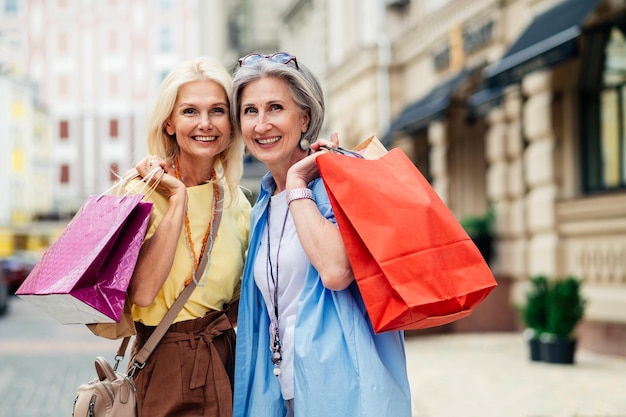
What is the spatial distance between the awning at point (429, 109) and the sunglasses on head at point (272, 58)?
9678 millimetres

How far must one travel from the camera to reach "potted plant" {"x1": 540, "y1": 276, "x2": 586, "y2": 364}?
8773mm

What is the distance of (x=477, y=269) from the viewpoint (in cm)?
235

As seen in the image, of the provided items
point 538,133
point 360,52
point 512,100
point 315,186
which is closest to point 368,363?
point 315,186

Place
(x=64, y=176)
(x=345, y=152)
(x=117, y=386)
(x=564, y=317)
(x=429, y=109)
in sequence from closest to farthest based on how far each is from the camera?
(x=345, y=152), (x=117, y=386), (x=564, y=317), (x=429, y=109), (x=64, y=176)

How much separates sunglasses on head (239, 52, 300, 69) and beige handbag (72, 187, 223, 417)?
66 cm

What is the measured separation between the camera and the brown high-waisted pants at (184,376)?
2.82m

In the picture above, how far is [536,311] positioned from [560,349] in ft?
1.59

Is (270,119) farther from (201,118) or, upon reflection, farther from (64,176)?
(64,176)

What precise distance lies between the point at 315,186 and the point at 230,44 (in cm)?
5263

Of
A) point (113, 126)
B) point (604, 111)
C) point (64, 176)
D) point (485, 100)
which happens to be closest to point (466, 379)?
point (604, 111)

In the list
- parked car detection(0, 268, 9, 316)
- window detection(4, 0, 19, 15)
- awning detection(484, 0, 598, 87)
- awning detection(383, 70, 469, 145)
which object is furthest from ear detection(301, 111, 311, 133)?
window detection(4, 0, 19, 15)

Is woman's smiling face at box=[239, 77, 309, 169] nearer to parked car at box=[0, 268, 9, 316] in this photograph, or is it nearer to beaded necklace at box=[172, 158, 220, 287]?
beaded necklace at box=[172, 158, 220, 287]

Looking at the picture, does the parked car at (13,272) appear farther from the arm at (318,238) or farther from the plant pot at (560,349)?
the arm at (318,238)

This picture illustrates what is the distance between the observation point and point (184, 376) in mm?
2844
